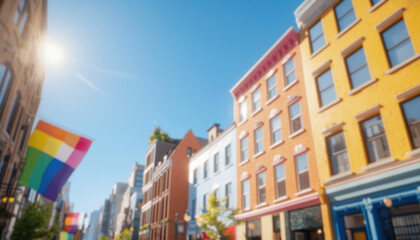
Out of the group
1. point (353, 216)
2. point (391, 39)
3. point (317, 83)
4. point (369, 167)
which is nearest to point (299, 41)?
point (317, 83)

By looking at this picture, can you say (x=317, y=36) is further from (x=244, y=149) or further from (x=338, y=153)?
(x=244, y=149)

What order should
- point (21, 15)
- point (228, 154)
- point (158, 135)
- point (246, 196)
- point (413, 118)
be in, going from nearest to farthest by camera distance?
point (413, 118) < point (21, 15) < point (246, 196) < point (228, 154) < point (158, 135)

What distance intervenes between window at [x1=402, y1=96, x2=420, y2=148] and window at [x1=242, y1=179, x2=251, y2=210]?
11.9 metres

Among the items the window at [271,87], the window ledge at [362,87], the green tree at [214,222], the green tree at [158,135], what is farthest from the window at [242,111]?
the green tree at [158,135]

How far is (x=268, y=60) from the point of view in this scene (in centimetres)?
2158

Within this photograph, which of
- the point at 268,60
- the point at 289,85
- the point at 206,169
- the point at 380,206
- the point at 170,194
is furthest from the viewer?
the point at 170,194

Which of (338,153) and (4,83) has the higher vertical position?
(4,83)

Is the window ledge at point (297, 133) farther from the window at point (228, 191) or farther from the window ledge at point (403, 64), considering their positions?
the window at point (228, 191)

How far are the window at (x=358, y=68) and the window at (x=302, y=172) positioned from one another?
16.1ft

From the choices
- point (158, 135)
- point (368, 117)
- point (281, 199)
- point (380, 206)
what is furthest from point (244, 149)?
point (158, 135)

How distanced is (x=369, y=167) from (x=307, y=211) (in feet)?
14.4

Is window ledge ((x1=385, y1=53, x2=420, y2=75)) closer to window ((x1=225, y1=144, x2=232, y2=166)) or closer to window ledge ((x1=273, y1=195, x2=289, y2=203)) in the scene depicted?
window ledge ((x1=273, y1=195, x2=289, y2=203))

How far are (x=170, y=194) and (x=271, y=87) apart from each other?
65.6ft

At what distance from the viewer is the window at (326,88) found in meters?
15.6
